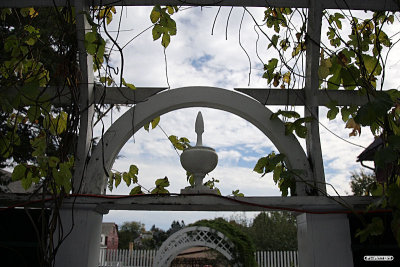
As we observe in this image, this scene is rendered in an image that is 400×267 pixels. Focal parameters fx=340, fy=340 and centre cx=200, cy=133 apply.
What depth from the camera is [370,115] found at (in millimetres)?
1534

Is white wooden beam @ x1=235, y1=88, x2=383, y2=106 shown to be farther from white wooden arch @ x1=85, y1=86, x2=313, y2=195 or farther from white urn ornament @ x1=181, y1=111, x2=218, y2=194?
white urn ornament @ x1=181, y1=111, x2=218, y2=194

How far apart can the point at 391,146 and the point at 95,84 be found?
1684 mm

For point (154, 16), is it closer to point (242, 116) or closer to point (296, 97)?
point (242, 116)

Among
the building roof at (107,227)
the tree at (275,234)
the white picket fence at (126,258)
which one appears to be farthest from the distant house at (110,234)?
the white picket fence at (126,258)

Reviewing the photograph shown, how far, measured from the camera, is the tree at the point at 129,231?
41969 mm

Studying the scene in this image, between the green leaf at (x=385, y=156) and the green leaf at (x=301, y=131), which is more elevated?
the green leaf at (x=301, y=131)

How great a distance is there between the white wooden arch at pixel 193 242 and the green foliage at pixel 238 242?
3.8 inches

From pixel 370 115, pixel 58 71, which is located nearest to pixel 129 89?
pixel 58 71

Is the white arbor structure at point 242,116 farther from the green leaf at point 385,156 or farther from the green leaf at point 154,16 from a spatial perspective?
the green leaf at point 385,156

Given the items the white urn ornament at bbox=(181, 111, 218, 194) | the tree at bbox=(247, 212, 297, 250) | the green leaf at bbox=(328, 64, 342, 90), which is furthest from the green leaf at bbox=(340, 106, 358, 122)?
the tree at bbox=(247, 212, 297, 250)

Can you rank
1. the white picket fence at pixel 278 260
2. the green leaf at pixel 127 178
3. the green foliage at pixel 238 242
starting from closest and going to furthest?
the green leaf at pixel 127 178 < the green foliage at pixel 238 242 < the white picket fence at pixel 278 260

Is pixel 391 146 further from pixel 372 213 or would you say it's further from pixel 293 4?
pixel 293 4

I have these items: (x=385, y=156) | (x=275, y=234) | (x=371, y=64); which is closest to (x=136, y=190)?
(x=385, y=156)

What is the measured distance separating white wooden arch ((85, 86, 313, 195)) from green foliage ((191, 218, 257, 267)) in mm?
5800
